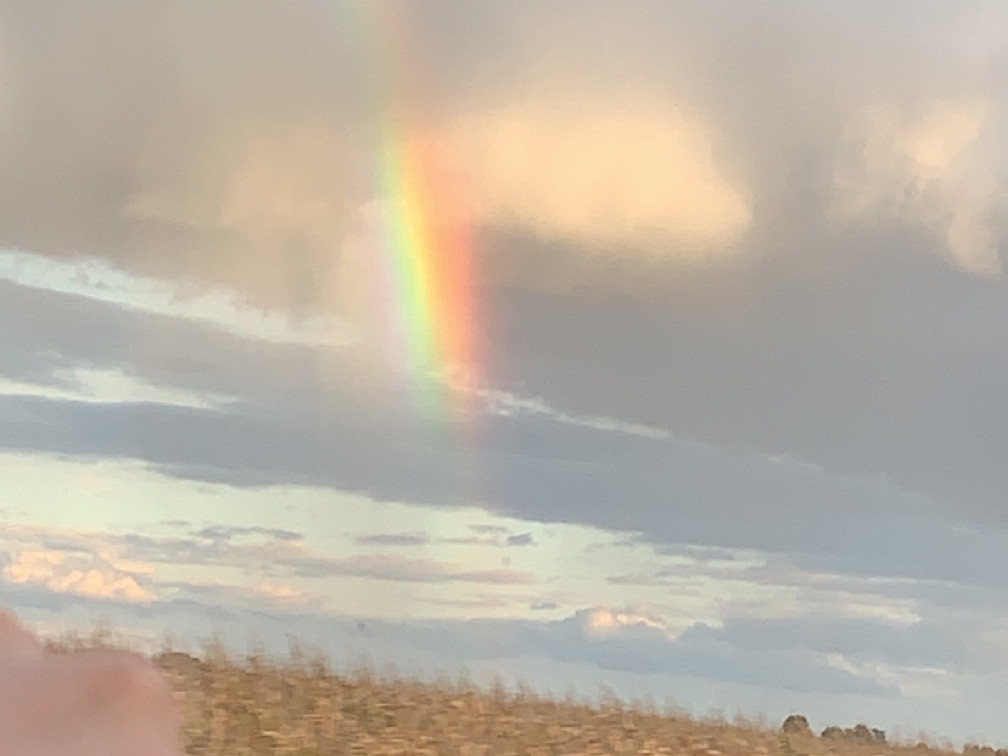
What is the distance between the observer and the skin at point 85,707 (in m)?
3.05

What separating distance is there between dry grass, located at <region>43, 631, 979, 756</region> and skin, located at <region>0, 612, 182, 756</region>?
656cm

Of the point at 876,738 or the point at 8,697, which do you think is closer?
the point at 8,697

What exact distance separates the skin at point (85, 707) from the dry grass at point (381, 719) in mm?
6560

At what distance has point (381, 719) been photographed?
11.4m

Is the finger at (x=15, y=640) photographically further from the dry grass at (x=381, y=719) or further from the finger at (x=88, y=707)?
the dry grass at (x=381, y=719)

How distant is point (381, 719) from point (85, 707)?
8505mm

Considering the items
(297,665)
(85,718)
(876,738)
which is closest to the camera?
(85,718)

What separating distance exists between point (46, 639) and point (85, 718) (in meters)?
9.50

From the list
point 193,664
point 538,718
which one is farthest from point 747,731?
point 193,664

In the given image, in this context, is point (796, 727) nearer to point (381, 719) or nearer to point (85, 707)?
point (381, 719)

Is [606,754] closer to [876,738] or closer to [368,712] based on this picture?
[368,712]

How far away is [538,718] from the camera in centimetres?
1271

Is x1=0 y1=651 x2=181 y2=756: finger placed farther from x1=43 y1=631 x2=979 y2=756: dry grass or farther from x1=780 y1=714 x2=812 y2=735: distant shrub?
x1=780 y1=714 x2=812 y2=735: distant shrub

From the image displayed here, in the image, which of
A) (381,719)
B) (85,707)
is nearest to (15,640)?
(85,707)
